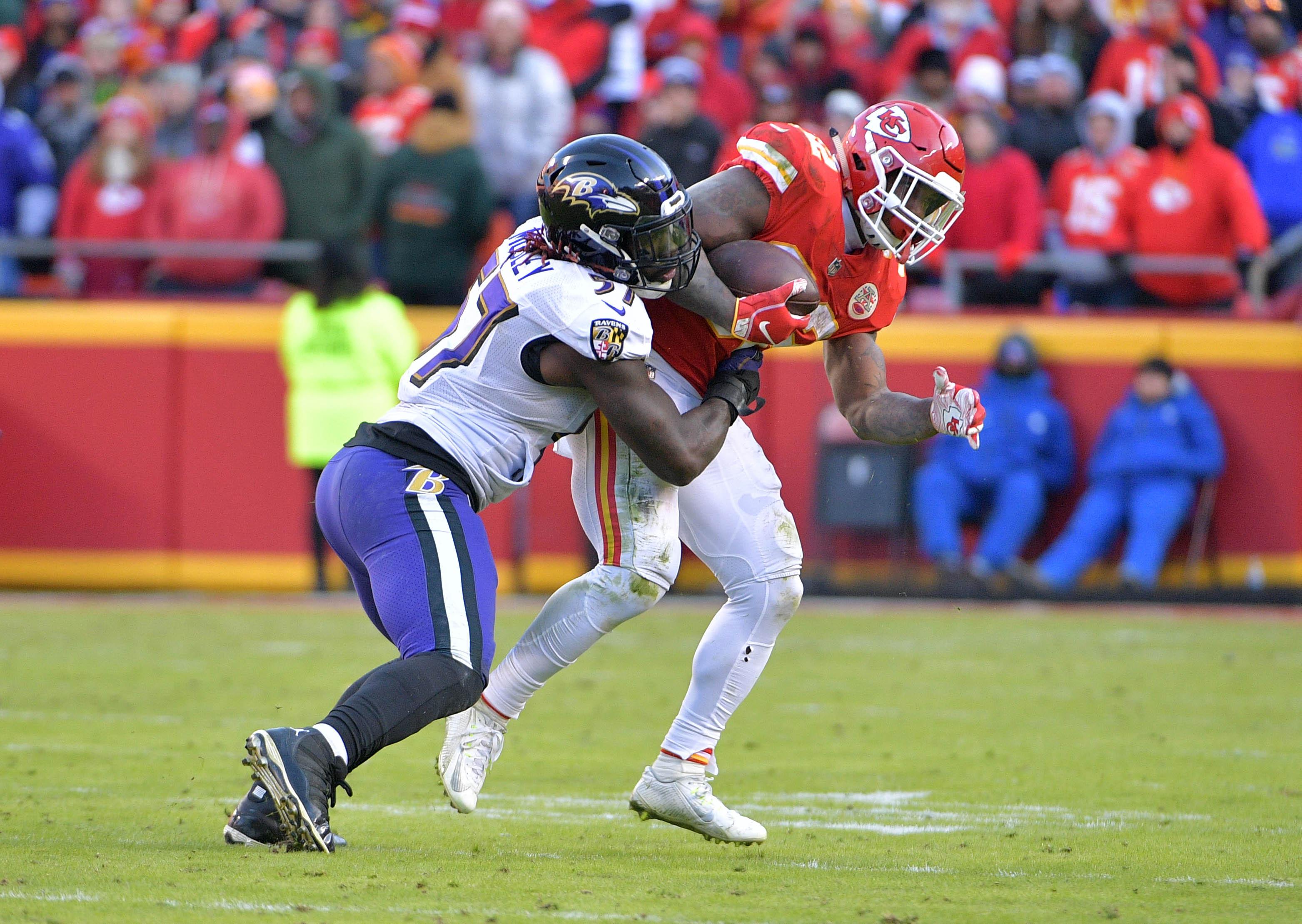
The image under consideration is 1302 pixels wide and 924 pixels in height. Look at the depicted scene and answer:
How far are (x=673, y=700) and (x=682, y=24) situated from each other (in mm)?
6506

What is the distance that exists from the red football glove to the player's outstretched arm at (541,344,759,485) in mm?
191

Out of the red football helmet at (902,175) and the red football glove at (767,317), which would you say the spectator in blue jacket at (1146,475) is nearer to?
the red football helmet at (902,175)

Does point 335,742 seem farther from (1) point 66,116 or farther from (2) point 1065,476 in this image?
(1) point 66,116

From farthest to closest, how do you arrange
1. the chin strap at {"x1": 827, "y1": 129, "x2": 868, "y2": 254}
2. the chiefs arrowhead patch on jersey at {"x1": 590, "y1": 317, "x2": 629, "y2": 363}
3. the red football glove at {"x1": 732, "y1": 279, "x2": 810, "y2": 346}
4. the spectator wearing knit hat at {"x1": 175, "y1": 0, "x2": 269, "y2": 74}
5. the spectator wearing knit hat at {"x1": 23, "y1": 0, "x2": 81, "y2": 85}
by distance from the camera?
1. the spectator wearing knit hat at {"x1": 23, "y1": 0, "x2": 81, "y2": 85}
2. the spectator wearing knit hat at {"x1": 175, "y1": 0, "x2": 269, "y2": 74}
3. the chin strap at {"x1": 827, "y1": 129, "x2": 868, "y2": 254}
4. the red football glove at {"x1": 732, "y1": 279, "x2": 810, "y2": 346}
5. the chiefs arrowhead patch on jersey at {"x1": 590, "y1": 317, "x2": 629, "y2": 363}

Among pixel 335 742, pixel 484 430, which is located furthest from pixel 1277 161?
pixel 335 742

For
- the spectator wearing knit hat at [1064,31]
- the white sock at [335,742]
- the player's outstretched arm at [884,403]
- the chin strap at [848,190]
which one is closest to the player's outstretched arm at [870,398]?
the player's outstretched arm at [884,403]

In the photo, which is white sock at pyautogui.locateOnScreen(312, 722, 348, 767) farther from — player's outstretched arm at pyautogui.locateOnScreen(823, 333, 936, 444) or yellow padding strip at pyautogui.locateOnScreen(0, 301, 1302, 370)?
yellow padding strip at pyautogui.locateOnScreen(0, 301, 1302, 370)

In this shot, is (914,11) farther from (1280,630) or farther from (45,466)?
(45,466)


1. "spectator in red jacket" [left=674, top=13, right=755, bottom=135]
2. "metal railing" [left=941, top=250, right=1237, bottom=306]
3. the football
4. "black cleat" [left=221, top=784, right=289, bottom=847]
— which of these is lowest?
"black cleat" [left=221, top=784, right=289, bottom=847]

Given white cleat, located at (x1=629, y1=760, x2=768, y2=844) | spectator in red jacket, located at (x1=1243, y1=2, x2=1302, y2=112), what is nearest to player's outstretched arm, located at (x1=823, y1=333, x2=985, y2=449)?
white cleat, located at (x1=629, y1=760, x2=768, y2=844)

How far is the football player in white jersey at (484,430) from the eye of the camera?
3.87m

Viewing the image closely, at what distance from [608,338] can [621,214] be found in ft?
0.88

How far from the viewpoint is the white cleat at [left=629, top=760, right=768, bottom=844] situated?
4305 millimetres

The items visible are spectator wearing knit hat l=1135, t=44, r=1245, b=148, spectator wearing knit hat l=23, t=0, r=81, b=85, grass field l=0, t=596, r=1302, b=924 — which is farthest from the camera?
spectator wearing knit hat l=23, t=0, r=81, b=85
